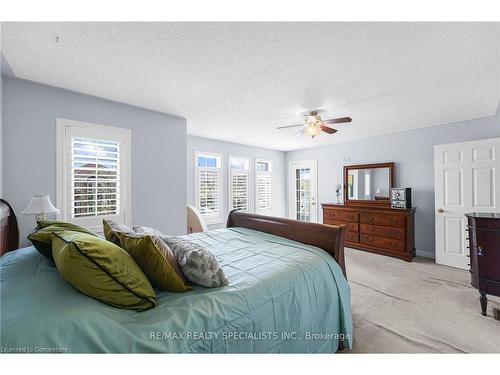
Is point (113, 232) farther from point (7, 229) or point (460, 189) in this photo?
point (460, 189)

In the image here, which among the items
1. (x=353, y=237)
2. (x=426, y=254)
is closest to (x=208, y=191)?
(x=353, y=237)

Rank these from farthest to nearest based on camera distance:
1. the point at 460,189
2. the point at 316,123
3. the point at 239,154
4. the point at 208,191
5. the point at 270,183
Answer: the point at 270,183 < the point at 239,154 < the point at 208,191 < the point at 460,189 < the point at 316,123

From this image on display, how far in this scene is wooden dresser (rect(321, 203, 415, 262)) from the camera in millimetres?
3984

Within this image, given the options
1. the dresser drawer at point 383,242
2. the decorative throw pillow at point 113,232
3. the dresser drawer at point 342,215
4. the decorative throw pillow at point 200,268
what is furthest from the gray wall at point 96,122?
the dresser drawer at point 383,242

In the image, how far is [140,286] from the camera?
106cm

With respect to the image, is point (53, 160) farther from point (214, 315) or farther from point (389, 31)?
point (389, 31)

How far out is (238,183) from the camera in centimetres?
560

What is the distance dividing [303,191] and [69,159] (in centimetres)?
518

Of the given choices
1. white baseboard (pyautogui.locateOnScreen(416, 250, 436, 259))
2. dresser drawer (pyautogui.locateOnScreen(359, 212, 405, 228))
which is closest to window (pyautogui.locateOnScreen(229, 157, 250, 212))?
dresser drawer (pyautogui.locateOnScreen(359, 212, 405, 228))

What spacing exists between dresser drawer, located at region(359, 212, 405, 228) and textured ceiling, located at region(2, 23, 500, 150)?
184 cm

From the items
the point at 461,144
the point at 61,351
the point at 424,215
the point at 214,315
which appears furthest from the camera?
the point at 424,215

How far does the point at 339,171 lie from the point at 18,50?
5414mm

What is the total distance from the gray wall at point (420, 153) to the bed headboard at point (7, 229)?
5.55 meters

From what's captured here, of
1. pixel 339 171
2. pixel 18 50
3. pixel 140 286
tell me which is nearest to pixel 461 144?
pixel 339 171
